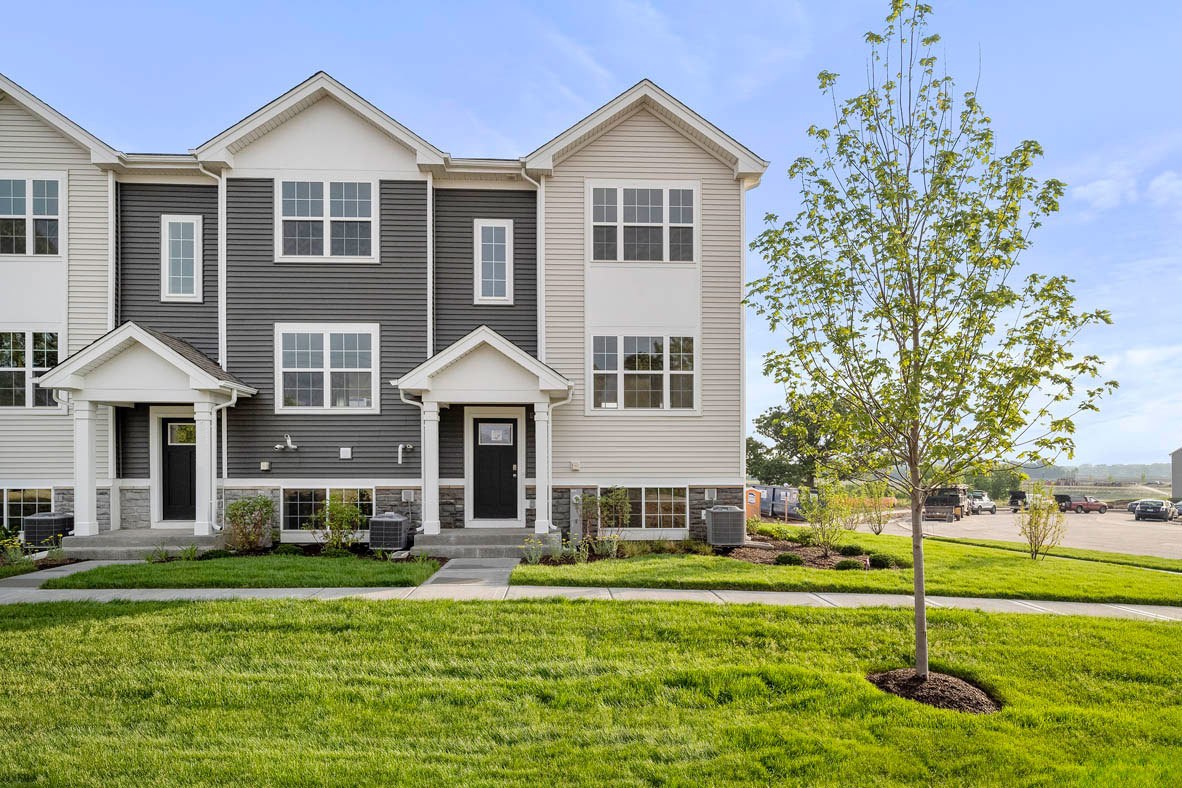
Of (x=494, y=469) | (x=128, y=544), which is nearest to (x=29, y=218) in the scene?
(x=128, y=544)

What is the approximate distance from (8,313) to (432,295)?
888cm

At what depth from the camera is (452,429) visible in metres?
13.5

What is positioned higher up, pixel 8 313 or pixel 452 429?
pixel 8 313

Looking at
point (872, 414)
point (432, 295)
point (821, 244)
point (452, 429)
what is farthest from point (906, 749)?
point (432, 295)

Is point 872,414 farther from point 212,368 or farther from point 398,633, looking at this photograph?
point 212,368

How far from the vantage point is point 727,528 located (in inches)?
511

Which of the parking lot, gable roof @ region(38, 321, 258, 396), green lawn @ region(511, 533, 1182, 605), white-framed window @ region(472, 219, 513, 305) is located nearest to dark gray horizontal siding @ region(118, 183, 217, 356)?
gable roof @ region(38, 321, 258, 396)

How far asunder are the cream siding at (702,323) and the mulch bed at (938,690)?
26.6 ft

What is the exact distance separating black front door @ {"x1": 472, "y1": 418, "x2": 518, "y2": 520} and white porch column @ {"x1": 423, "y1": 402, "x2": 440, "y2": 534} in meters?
1.19

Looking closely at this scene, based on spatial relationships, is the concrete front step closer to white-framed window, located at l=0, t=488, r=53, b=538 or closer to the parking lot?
white-framed window, located at l=0, t=488, r=53, b=538

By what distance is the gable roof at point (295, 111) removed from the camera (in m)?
13.1

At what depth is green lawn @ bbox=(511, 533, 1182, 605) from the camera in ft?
29.6

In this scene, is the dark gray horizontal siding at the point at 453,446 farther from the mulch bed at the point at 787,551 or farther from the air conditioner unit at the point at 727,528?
the mulch bed at the point at 787,551

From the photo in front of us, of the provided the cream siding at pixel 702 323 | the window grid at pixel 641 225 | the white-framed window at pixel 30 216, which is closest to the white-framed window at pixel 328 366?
the cream siding at pixel 702 323
